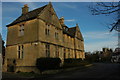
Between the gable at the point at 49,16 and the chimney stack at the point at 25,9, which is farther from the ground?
the chimney stack at the point at 25,9

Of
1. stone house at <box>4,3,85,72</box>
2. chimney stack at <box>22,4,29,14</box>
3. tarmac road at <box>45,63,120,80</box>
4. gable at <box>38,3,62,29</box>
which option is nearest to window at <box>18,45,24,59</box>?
stone house at <box>4,3,85,72</box>

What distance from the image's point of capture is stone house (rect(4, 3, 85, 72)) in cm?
1852

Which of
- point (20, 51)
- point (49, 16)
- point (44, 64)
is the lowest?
point (44, 64)

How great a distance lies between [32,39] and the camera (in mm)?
18859

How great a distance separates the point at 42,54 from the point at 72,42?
46.4 feet

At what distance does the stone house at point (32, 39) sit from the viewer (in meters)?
18.5

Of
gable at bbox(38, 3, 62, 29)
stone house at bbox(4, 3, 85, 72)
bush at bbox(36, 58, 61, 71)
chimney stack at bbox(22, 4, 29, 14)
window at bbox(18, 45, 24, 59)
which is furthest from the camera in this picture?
chimney stack at bbox(22, 4, 29, 14)

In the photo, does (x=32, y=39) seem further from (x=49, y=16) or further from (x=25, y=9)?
(x=25, y=9)

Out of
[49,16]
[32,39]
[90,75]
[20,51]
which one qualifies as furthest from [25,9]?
[90,75]

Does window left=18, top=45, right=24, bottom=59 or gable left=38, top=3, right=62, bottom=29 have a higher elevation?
gable left=38, top=3, right=62, bottom=29

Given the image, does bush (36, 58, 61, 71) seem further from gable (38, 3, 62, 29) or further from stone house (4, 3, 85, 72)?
gable (38, 3, 62, 29)

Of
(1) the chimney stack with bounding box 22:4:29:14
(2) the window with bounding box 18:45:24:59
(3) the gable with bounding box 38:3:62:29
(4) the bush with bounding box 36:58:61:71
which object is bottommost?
(4) the bush with bounding box 36:58:61:71

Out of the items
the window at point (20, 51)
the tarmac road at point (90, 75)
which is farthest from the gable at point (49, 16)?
the tarmac road at point (90, 75)

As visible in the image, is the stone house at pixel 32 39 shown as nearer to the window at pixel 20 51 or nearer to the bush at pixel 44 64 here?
the window at pixel 20 51
